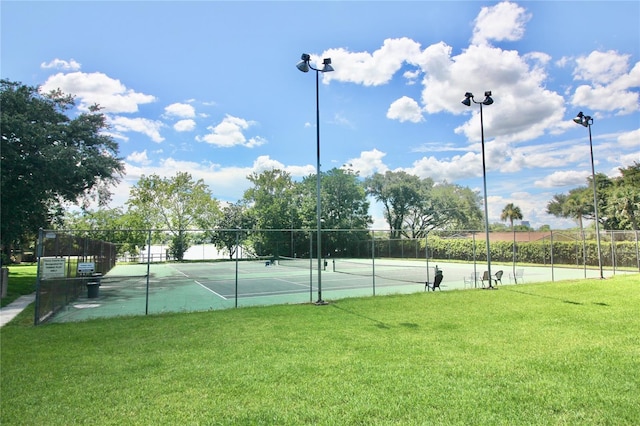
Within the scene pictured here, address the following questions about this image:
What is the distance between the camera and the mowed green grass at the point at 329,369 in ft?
13.8

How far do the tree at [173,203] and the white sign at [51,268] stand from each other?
4168 cm

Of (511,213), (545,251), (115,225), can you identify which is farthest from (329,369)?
(511,213)

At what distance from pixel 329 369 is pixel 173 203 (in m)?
50.2

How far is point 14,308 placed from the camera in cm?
1206

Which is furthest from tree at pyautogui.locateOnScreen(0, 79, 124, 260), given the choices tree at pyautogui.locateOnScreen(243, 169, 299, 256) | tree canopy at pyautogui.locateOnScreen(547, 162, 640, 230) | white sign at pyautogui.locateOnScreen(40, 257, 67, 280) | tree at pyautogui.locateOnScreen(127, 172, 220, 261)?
tree canopy at pyautogui.locateOnScreen(547, 162, 640, 230)

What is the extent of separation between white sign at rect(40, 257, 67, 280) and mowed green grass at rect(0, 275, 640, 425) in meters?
1.26

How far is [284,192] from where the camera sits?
186 feet

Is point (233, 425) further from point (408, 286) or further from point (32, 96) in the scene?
point (32, 96)

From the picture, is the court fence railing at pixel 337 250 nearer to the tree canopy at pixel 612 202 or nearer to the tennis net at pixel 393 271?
the tennis net at pixel 393 271

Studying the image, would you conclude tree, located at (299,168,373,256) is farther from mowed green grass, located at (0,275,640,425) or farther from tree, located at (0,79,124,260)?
mowed green grass, located at (0,275,640,425)

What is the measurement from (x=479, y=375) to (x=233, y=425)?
3.32 m

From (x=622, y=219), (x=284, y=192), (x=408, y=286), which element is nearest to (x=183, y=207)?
(x=284, y=192)

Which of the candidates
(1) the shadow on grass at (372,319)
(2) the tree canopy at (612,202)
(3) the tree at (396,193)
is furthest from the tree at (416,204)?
(1) the shadow on grass at (372,319)

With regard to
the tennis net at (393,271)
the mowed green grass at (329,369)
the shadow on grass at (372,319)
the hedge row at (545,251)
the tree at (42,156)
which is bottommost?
the tennis net at (393,271)
